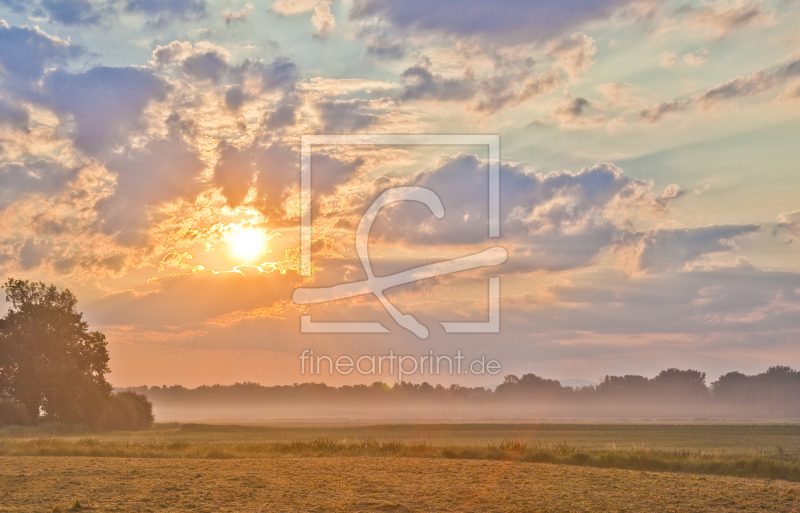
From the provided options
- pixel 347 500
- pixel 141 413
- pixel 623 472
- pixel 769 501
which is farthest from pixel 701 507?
pixel 141 413

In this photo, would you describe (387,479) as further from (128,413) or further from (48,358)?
(128,413)

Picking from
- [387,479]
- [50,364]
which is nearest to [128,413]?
[50,364]

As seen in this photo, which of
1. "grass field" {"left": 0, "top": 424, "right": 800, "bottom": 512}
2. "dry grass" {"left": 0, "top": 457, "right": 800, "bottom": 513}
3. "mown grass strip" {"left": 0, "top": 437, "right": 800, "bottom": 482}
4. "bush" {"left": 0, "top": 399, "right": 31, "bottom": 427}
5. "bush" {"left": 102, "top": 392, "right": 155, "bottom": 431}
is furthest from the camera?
"bush" {"left": 102, "top": 392, "right": 155, "bottom": 431}

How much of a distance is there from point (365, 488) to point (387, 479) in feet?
6.85

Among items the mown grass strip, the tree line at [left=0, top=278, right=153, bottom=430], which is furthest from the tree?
the mown grass strip

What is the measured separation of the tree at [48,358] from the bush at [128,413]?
2597mm

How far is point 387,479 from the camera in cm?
2689

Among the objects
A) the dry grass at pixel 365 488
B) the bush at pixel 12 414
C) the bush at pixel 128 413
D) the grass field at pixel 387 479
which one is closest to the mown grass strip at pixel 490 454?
the grass field at pixel 387 479

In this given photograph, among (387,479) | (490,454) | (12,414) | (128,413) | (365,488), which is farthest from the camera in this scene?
(128,413)

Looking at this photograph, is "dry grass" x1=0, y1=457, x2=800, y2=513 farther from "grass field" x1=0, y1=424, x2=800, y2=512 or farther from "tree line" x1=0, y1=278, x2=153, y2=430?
"tree line" x1=0, y1=278, x2=153, y2=430

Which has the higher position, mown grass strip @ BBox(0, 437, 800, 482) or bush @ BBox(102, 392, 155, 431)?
mown grass strip @ BBox(0, 437, 800, 482)

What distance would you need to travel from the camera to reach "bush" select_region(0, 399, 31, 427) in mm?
64375

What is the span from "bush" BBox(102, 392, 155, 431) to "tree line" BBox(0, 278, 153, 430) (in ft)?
0.84

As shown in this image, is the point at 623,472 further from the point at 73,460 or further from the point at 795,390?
the point at 795,390
